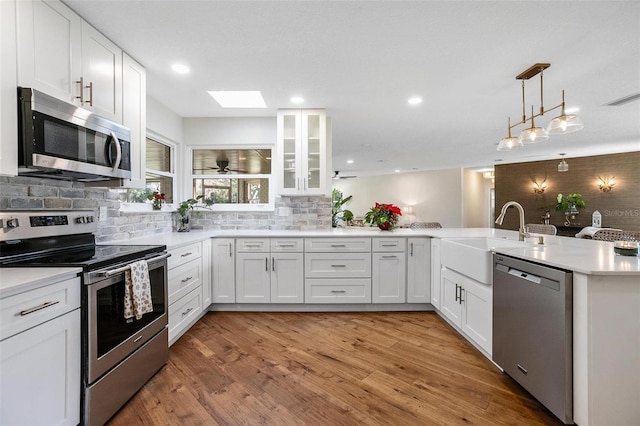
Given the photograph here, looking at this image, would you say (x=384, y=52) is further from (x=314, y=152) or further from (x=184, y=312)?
(x=184, y=312)

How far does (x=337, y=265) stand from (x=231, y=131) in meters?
2.22

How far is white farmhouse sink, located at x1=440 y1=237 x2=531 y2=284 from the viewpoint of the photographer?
2121 mm

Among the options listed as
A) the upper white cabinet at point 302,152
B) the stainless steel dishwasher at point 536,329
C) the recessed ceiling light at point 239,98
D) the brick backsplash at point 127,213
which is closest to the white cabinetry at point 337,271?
the brick backsplash at point 127,213

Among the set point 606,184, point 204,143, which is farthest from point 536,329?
point 606,184

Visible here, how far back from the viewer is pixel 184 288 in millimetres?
2553

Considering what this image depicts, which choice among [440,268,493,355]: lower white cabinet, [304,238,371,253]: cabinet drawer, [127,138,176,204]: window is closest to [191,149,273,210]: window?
[127,138,176,204]: window

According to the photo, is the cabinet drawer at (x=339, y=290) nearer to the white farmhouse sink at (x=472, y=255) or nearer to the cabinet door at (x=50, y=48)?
the white farmhouse sink at (x=472, y=255)

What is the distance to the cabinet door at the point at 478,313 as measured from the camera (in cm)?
212

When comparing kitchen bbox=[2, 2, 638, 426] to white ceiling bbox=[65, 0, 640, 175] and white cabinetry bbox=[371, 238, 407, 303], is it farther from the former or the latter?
white cabinetry bbox=[371, 238, 407, 303]

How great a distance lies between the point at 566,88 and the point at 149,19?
3703 millimetres

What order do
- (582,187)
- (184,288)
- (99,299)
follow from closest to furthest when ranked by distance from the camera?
1. (99,299)
2. (184,288)
3. (582,187)

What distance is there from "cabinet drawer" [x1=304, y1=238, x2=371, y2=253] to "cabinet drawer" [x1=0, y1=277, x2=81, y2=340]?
2060 mm

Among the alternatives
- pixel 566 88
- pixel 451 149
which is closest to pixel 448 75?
pixel 566 88

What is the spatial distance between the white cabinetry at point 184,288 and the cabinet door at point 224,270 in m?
0.27
